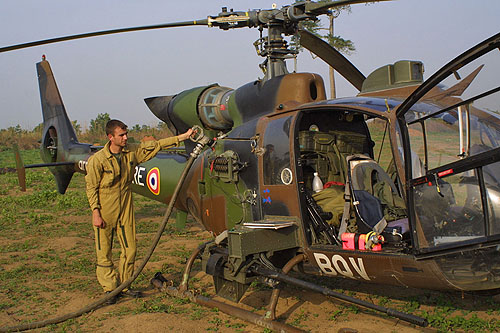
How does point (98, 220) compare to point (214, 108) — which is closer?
point (98, 220)

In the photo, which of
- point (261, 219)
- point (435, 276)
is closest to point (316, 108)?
point (261, 219)

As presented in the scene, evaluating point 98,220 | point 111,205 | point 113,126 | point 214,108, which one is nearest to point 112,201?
point 111,205

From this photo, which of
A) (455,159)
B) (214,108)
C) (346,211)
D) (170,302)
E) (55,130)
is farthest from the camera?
(55,130)

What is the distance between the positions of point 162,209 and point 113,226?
6.04 meters

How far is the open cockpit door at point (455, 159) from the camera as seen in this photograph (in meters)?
3.28

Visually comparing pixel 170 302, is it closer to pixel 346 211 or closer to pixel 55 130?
pixel 346 211

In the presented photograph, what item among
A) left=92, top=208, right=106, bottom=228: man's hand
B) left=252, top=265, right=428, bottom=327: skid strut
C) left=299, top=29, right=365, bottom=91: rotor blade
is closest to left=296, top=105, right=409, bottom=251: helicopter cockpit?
left=252, top=265, right=428, bottom=327: skid strut

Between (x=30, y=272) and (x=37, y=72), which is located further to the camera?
(x=37, y=72)

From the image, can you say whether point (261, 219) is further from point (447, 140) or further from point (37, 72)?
point (37, 72)

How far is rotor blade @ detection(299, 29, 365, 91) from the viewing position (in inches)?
228

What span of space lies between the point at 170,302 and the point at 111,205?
1.27 meters

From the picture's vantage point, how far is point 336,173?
17.9 feet

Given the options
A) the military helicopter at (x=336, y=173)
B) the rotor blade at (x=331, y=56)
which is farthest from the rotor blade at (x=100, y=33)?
the rotor blade at (x=331, y=56)

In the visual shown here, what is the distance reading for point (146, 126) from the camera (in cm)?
2917
